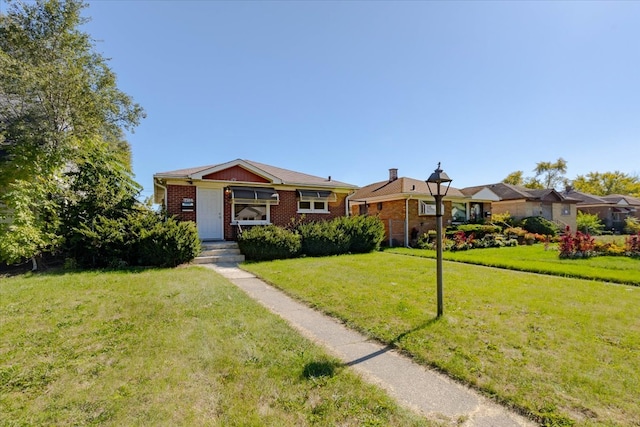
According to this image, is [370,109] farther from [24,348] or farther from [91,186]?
[24,348]

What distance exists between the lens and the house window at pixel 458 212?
21.0 metres

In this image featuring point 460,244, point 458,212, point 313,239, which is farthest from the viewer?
point 458,212

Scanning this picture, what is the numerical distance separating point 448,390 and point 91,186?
38.8 ft

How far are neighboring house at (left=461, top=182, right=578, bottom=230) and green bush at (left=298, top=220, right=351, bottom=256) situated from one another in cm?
1600

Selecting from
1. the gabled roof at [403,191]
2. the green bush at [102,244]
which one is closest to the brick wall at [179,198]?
the green bush at [102,244]

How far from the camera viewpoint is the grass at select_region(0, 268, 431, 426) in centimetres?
252

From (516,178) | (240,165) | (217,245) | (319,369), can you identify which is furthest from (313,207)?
(516,178)

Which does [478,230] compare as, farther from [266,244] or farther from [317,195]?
[266,244]

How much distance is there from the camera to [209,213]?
13773 mm

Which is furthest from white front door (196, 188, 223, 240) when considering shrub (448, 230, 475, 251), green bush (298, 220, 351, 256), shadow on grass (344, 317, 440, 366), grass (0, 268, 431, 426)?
shrub (448, 230, 475, 251)

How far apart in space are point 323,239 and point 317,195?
337 cm

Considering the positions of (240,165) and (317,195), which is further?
(317,195)

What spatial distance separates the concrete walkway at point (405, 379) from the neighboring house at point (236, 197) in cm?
956

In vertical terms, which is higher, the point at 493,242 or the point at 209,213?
the point at 209,213
